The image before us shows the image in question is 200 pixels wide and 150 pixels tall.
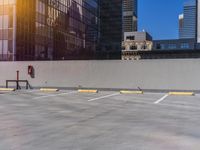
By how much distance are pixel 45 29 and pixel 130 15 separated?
442 feet

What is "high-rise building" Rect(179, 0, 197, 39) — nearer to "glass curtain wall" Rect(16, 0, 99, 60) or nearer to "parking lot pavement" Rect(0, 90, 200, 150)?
"glass curtain wall" Rect(16, 0, 99, 60)

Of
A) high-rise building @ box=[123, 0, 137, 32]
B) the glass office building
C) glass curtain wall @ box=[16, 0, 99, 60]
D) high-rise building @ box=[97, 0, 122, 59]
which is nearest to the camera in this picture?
the glass office building

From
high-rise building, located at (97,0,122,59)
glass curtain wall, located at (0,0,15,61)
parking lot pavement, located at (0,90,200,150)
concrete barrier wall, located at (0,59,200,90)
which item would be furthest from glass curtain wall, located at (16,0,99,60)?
parking lot pavement, located at (0,90,200,150)

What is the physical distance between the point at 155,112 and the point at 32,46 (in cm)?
3644

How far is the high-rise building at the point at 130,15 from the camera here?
171m

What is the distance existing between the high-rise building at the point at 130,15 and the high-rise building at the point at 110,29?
69.1 m

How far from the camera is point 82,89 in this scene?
25.5 meters

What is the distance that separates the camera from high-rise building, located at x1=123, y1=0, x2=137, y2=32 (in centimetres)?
17125

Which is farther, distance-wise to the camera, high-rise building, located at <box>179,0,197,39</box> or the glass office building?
high-rise building, located at <box>179,0,197,39</box>

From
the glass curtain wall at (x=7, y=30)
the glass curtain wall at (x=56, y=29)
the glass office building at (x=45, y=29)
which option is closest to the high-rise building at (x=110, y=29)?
the glass curtain wall at (x=56, y=29)

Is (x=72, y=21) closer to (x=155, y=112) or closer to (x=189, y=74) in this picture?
(x=189, y=74)

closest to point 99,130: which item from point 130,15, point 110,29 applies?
point 110,29

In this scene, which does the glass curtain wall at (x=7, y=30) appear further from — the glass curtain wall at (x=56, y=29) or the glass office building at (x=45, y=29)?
the glass curtain wall at (x=56, y=29)

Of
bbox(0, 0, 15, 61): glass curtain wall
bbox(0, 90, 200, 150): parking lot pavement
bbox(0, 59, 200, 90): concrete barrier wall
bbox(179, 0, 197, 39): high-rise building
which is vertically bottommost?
bbox(0, 90, 200, 150): parking lot pavement
